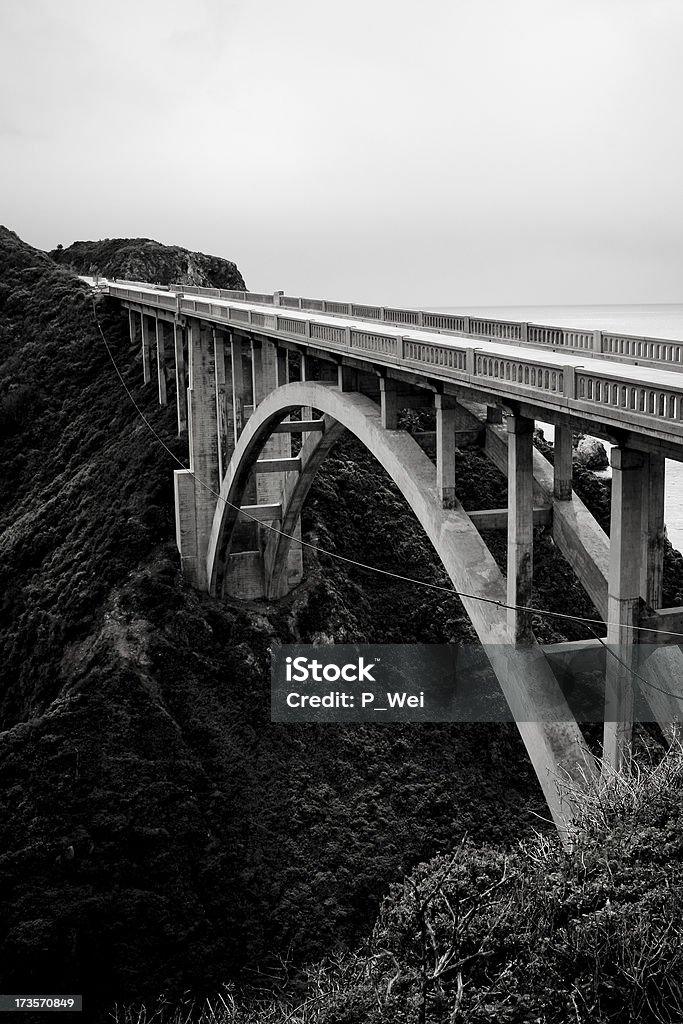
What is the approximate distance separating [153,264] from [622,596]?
72054 millimetres

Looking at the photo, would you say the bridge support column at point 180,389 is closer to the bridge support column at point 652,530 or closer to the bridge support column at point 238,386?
the bridge support column at point 238,386

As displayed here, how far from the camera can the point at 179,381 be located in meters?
36.5

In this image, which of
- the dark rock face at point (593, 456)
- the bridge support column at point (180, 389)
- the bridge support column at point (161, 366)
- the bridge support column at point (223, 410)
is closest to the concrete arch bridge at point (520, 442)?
the bridge support column at point (223, 410)

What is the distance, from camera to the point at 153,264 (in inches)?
3044

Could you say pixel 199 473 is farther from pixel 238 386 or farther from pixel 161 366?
pixel 161 366

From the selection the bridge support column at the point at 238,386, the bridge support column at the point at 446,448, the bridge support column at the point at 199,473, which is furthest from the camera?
the bridge support column at the point at 199,473

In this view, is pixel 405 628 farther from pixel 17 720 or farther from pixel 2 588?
pixel 2 588

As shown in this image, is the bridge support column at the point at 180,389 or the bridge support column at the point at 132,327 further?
the bridge support column at the point at 132,327

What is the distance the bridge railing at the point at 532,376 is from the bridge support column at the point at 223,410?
31.3 ft

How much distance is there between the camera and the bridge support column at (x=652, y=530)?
10.5 metres

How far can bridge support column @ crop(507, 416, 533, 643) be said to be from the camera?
1263cm

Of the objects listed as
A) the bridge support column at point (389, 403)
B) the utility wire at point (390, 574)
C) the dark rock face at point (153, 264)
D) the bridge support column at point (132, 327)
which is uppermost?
the dark rock face at point (153, 264)

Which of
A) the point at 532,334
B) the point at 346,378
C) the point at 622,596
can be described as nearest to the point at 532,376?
the point at 622,596

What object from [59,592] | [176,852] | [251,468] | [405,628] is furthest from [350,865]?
[59,592]
